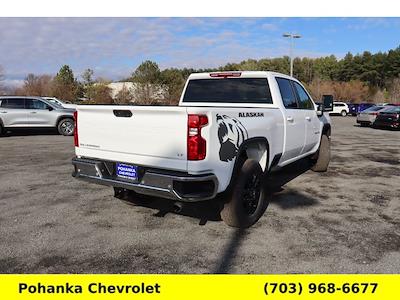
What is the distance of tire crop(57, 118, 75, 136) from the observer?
14880mm

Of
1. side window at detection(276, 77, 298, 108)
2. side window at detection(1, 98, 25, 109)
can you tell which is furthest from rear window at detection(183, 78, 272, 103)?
side window at detection(1, 98, 25, 109)

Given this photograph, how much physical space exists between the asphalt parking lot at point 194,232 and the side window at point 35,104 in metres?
8.42

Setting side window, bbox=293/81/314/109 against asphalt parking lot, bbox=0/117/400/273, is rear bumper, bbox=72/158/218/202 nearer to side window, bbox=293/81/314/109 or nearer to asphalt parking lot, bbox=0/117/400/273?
asphalt parking lot, bbox=0/117/400/273

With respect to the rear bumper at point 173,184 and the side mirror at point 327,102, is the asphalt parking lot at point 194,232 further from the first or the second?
the side mirror at point 327,102

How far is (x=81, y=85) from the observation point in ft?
151

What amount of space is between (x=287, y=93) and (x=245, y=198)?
7.27ft

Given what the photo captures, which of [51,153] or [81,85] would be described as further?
[81,85]

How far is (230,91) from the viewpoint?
566 cm

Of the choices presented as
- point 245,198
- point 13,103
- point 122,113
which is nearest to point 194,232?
point 245,198

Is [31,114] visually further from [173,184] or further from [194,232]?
[173,184]

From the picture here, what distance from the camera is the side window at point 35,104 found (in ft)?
47.4

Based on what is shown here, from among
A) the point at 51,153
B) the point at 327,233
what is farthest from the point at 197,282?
the point at 51,153

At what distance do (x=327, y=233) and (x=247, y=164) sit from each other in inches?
49.7

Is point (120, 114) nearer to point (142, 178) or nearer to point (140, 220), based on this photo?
point (142, 178)
